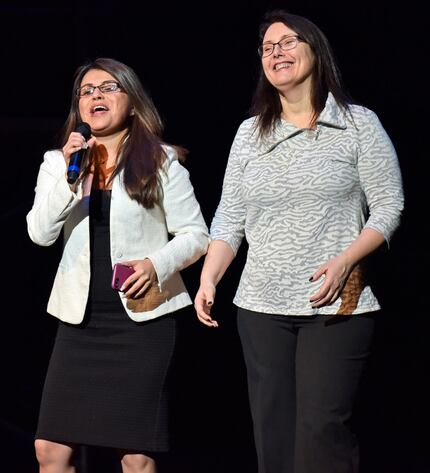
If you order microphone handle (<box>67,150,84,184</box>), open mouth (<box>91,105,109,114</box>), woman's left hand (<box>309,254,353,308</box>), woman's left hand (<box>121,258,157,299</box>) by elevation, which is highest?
open mouth (<box>91,105,109,114</box>)

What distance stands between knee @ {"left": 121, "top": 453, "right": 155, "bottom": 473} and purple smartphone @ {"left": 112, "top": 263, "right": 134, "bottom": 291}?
0.52 m

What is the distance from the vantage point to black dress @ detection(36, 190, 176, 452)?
2.95 m

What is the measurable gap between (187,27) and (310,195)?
4.70ft

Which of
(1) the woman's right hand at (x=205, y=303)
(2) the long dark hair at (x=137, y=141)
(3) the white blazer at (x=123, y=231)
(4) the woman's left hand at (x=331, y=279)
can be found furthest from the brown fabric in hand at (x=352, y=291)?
(2) the long dark hair at (x=137, y=141)

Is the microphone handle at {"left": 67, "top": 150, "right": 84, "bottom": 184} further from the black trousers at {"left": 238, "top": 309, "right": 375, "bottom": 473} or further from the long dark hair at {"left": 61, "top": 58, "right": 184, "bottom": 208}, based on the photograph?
the black trousers at {"left": 238, "top": 309, "right": 375, "bottom": 473}

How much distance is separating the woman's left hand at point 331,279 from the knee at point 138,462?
72 cm

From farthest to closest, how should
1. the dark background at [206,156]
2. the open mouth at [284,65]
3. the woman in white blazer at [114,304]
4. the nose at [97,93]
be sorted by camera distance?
the dark background at [206,156] < the nose at [97,93] < the woman in white blazer at [114,304] < the open mouth at [284,65]

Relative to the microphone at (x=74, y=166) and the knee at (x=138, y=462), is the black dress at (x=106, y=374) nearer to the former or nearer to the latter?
the knee at (x=138, y=462)

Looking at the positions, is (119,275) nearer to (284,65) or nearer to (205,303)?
(205,303)

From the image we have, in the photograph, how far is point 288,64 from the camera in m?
2.82

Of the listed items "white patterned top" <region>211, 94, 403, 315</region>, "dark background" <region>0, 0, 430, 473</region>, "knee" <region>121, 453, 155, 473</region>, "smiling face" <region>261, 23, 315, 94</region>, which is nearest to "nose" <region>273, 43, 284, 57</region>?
"smiling face" <region>261, 23, 315, 94</region>

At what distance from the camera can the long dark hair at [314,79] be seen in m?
2.83

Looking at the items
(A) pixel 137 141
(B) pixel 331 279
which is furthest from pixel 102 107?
(B) pixel 331 279

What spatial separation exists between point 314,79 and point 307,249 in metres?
0.47
